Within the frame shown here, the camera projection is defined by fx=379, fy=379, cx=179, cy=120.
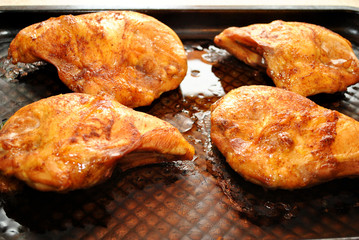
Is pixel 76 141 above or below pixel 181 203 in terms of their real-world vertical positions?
above

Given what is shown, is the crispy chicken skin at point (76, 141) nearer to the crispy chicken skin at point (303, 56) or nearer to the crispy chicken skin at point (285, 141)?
the crispy chicken skin at point (285, 141)

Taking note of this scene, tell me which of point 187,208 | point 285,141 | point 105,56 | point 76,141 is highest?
point 105,56

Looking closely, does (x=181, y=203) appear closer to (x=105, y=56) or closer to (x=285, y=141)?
(x=285, y=141)

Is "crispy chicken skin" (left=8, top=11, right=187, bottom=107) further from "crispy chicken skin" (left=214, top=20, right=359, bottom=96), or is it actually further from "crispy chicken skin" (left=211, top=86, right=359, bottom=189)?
"crispy chicken skin" (left=214, top=20, right=359, bottom=96)

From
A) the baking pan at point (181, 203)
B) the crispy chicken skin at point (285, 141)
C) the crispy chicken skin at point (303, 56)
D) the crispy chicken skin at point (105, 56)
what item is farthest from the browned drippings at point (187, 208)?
the crispy chicken skin at point (303, 56)

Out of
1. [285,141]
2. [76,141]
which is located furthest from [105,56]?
[285,141]

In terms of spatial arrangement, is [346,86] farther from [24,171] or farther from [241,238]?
[24,171]
